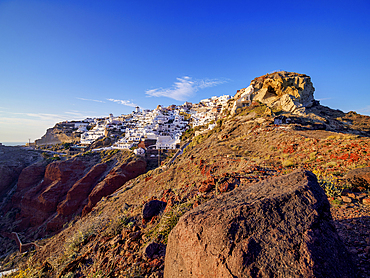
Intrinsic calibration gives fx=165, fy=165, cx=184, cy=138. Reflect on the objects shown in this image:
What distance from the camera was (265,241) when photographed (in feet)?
6.61

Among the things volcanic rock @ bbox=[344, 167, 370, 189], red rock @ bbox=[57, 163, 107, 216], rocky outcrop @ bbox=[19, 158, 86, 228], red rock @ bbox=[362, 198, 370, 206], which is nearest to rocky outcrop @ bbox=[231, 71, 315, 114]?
volcanic rock @ bbox=[344, 167, 370, 189]

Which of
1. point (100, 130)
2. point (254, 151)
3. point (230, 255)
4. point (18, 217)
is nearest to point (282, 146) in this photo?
point (254, 151)

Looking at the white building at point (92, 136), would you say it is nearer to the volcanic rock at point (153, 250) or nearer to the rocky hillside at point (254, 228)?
the rocky hillside at point (254, 228)

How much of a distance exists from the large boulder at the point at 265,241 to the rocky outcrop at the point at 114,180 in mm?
22029

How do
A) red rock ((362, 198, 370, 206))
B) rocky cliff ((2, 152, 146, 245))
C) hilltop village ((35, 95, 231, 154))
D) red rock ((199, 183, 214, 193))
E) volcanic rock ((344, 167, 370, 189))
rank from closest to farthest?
red rock ((362, 198, 370, 206))
volcanic rock ((344, 167, 370, 189))
red rock ((199, 183, 214, 193))
rocky cliff ((2, 152, 146, 245))
hilltop village ((35, 95, 231, 154))

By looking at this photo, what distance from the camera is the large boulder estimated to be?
71.3 inches

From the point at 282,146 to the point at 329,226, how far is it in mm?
9774

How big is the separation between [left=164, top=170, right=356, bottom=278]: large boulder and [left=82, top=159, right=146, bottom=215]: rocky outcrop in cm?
2203

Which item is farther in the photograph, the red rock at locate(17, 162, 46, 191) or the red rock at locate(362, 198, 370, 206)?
the red rock at locate(17, 162, 46, 191)

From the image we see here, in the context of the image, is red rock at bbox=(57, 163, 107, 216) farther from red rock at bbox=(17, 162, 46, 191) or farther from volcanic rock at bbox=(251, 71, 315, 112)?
volcanic rock at bbox=(251, 71, 315, 112)

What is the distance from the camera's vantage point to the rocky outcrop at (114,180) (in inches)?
840

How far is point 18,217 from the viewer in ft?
86.6

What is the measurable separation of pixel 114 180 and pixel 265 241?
2344 cm

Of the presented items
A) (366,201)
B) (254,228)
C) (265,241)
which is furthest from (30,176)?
(366,201)
